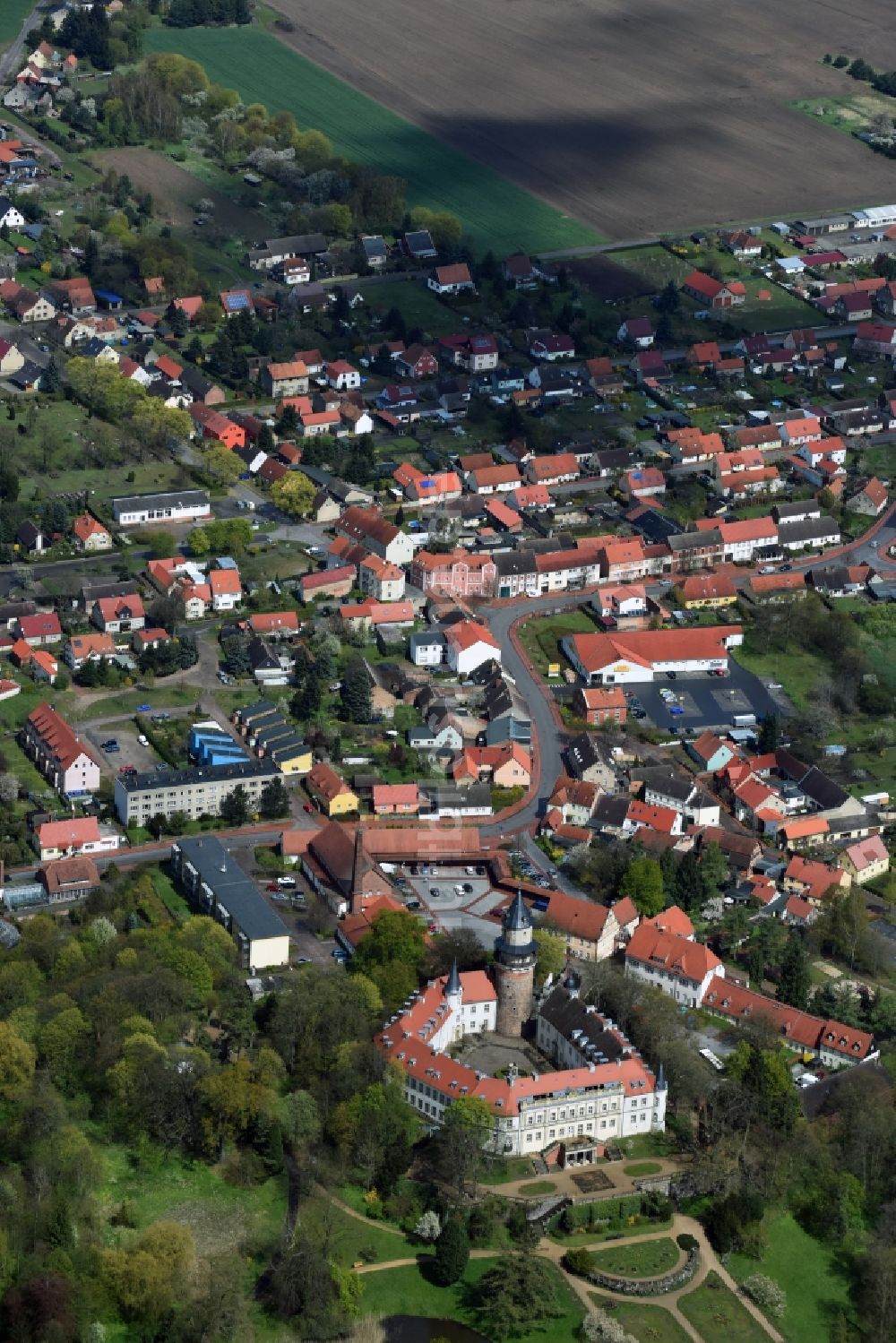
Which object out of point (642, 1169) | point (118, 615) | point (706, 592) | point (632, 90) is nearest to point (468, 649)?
point (706, 592)

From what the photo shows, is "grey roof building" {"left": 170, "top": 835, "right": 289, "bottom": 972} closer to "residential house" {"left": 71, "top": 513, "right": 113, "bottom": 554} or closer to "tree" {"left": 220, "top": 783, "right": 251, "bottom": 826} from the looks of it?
"tree" {"left": 220, "top": 783, "right": 251, "bottom": 826}

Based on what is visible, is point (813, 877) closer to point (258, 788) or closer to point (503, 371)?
point (258, 788)

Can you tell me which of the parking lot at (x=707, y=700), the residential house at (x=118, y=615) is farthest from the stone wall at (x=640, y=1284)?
the residential house at (x=118, y=615)

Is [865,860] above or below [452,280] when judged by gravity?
above

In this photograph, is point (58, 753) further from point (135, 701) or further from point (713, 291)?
point (713, 291)

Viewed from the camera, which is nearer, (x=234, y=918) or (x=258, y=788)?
(x=234, y=918)

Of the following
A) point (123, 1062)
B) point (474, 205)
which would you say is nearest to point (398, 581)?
point (123, 1062)

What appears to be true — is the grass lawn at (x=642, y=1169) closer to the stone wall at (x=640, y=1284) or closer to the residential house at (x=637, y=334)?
the stone wall at (x=640, y=1284)
